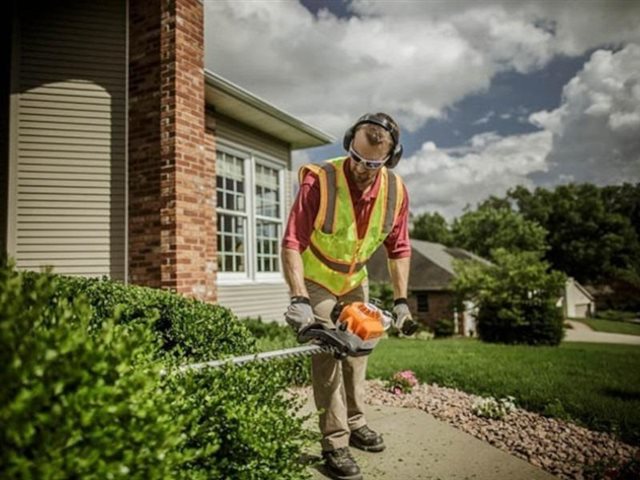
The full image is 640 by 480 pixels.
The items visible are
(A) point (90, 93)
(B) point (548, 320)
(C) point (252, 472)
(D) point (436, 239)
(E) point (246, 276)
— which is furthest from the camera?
(D) point (436, 239)

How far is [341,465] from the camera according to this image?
2.75 meters

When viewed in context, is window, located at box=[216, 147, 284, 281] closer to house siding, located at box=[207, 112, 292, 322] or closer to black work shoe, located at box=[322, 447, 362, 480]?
house siding, located at box=[207, 112, 292, 322]

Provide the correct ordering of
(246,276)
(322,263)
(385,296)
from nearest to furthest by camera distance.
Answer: (322,263) < (246,276) < (385,296)

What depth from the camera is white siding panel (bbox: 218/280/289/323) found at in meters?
8.75

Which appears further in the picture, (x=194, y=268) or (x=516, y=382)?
(x=194, y=268)

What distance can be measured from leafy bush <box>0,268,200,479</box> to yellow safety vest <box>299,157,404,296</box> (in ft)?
5.36

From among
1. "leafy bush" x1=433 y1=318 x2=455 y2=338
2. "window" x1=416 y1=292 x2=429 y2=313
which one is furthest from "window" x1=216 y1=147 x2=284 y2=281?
"window" x1=416 y1=292 x2=429 y2=313

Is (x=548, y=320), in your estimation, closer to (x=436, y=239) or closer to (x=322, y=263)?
(x=322, y=263)

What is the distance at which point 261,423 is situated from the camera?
1960 mm

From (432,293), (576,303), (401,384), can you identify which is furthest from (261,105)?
(432,293)

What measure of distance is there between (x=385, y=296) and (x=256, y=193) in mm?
15662

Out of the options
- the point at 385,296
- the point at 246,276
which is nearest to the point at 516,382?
the point at 246,276

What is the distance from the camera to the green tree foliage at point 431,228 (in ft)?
226

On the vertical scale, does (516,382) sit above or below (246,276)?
below
